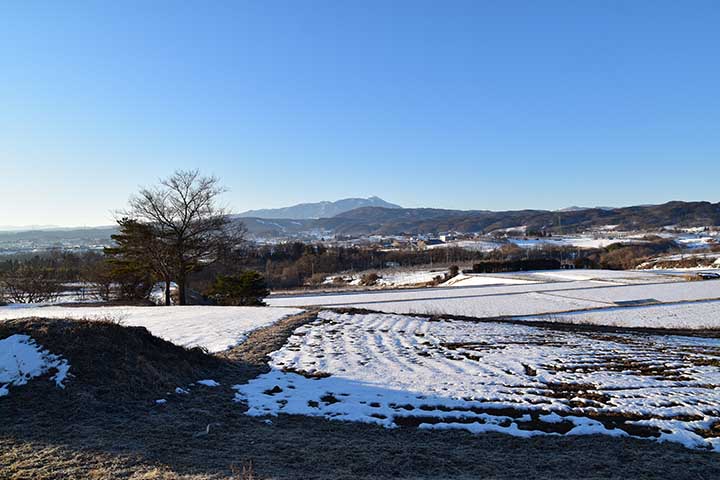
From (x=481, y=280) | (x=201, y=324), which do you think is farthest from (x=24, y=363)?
(x=481, y=280)

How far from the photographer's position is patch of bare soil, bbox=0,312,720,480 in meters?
4.95

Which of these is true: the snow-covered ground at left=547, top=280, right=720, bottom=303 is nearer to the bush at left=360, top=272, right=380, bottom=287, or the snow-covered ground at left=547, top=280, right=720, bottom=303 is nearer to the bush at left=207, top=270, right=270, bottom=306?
the bush at left=207, top=270, right=270, bottom=306

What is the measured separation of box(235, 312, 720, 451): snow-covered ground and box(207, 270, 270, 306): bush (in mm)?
19527

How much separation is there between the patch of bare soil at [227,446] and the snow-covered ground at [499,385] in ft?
1.44

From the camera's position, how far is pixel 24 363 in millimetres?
7676

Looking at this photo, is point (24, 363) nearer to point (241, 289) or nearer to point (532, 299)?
point (241, 289)

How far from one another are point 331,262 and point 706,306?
79084mm

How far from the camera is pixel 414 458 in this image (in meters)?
5.60

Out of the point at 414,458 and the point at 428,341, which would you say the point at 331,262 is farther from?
the point at 414,458

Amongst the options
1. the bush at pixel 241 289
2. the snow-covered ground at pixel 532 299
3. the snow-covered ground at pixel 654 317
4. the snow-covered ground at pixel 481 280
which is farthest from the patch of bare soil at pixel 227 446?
the snow-covered ground at pixel 481 280

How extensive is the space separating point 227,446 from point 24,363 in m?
4.46

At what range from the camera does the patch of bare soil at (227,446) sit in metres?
4.95

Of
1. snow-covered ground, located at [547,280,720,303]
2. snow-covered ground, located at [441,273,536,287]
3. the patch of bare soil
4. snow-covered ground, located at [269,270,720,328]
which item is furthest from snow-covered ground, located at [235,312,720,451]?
snow-covered ground, located at [441,273,536,287]

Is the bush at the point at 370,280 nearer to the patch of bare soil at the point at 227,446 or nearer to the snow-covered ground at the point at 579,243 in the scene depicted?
the patch of bare soil at the point at 227,446
